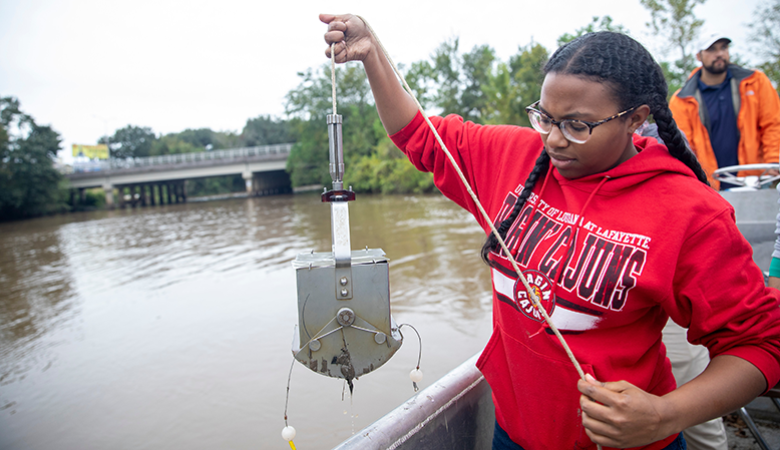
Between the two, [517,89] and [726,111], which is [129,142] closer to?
[517,89]

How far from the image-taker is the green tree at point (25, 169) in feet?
112

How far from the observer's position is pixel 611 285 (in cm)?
114

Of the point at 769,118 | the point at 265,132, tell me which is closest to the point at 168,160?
the point at 265,132

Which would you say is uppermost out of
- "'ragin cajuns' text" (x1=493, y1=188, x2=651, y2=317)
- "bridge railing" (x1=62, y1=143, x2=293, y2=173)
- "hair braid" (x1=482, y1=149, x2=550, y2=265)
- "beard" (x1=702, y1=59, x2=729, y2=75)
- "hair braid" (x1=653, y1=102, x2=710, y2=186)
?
"bridge railing" (x1=62, y1=143, x2=293, y2=173)

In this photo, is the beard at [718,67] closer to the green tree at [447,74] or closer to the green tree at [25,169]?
the green tree at [447,74]

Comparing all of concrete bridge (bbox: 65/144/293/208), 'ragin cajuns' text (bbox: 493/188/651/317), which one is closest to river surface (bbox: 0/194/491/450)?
'ragin cajuns' text (bbox: 493/188/651/317)

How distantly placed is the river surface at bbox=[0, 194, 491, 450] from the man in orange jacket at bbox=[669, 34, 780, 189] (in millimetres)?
3028

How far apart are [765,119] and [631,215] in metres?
3.72

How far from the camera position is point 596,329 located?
121 cm

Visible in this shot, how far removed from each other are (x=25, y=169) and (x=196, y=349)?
3887cm

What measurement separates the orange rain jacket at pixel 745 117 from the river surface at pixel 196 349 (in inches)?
119

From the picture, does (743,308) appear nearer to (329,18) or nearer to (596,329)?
(596,329)

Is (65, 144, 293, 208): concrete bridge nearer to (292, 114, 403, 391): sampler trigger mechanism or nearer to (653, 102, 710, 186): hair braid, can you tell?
(292, 114, 403, 391): sampler trigger mechanism

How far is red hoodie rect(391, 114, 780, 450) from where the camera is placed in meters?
1.10
